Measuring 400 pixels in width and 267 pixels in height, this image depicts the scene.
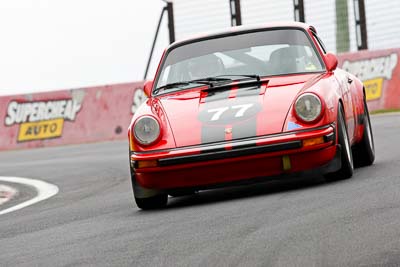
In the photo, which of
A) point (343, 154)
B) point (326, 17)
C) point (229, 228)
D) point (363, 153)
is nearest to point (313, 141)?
point (343, 154)

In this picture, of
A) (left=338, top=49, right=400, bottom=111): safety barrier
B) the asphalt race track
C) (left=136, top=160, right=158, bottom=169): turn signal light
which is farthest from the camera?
(left=338, top=49, right=400, bottom=111): safety barrier

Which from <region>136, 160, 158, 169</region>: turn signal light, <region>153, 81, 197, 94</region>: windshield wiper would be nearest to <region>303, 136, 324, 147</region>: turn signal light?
<region>136, 160, 158, 169</region>: turn signal light

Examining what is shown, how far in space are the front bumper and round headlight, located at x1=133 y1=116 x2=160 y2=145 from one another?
0.10 meters

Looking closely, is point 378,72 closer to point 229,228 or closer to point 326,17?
point 326,17

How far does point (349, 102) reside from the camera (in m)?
8.66

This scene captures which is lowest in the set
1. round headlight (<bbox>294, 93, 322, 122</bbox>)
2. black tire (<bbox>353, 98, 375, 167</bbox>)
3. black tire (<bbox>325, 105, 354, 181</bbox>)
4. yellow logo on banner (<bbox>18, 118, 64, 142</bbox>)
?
yellow logo on banner (<bbox>18, 118, 64, 142</bbox>)

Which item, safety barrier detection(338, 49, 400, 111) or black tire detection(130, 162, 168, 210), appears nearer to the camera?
black tire detection(130, 162, 168, 210)

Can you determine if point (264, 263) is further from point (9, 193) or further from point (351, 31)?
point (351, 31)

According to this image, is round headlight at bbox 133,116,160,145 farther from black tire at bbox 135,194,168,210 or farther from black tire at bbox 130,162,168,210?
black tire at bbox 135,194,168,210

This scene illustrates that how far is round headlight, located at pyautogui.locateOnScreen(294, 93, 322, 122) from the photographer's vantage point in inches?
291

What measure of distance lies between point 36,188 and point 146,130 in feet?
13.1

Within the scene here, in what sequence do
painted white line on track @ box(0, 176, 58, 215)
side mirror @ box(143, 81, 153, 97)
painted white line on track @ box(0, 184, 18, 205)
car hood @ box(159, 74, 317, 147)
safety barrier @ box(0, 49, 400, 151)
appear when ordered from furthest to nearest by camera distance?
safety barrier @ box(0, 49, 400, 151), painted white line on track @ box(0, 184, 18, 205), painted white line on track @ box(0, 176, 58, 215), side mirror @ box(143, 81, 153, 97), car hood @ box(159, 74, 317, 147)

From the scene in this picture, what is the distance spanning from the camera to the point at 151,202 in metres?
7.64

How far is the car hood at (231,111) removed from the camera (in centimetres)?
733
